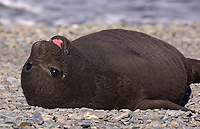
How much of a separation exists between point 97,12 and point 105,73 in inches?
515

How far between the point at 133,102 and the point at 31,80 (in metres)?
1.23

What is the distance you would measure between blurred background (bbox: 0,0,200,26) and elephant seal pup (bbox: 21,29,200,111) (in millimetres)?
9837

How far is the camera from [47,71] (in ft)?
10.6

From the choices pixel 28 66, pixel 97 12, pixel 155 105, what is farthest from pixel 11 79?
pixel 97 12

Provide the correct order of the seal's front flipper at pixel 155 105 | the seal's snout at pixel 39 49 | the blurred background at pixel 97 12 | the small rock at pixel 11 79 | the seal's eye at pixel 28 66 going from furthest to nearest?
the blurred background at pixel 97 12 → the small rock at pixel 11 79 → the seal's front flipper at pixel 155 105 → the seal's eye at pixel 28 66 → the seal's snout at pixel 39 49

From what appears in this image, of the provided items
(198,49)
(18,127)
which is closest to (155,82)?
(18,127)

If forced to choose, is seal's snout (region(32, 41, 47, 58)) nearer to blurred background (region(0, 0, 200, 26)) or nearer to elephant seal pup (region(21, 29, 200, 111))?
elephant seal pup (region(21, 29, 200, 111))

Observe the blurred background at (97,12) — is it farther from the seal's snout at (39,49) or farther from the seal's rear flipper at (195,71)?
the seal's snout at (39,49)

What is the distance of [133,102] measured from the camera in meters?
3.89

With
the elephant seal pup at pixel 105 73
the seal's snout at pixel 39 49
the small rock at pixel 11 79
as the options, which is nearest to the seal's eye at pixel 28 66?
the elephant seal pup at pixel 105 73

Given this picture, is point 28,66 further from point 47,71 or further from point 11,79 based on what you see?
point 11,79

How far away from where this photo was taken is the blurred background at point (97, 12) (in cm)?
1479

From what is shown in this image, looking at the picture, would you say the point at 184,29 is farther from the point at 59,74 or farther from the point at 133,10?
the point at 59,74

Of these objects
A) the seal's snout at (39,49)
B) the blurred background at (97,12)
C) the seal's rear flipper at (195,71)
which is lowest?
the seal's rear flipper at (195,71)
